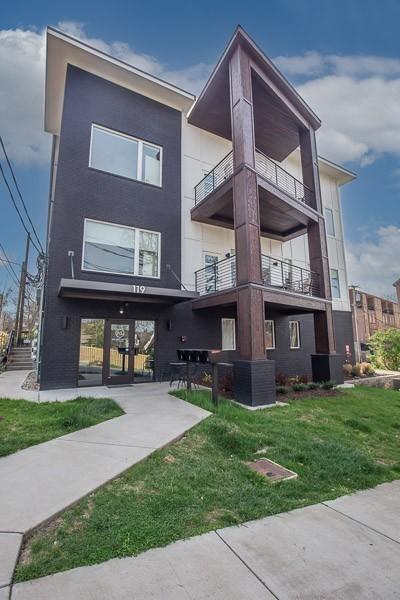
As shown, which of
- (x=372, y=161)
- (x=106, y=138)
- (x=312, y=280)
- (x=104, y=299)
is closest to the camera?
(x=104, y=299)

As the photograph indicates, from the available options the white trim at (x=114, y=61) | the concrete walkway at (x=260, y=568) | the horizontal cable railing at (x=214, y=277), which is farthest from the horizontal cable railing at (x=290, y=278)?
the concrete walkway at (x=260, y=568)

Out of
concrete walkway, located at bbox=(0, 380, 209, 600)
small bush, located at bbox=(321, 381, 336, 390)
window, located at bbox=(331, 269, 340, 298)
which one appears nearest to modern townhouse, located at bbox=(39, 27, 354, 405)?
small bush, located at bbox=(321, 381, 336, 390)

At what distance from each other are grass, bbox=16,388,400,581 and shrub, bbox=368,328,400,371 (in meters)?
10.4

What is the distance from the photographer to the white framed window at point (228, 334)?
37.7 ft

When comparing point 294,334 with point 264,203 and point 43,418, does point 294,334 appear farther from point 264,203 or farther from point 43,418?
point 43,418

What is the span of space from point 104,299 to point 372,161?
69.9 feet

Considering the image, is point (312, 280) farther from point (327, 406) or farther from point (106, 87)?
point (106, 87)

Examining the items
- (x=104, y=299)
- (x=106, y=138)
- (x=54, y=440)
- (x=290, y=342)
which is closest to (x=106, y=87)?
(x=106, y=138)

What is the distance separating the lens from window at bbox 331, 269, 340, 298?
50.6 ft

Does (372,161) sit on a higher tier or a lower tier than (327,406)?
higher

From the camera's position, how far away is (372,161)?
67.2 feet

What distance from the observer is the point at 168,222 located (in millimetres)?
10969

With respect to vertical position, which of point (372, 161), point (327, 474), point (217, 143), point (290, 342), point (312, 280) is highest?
point (372, 161)

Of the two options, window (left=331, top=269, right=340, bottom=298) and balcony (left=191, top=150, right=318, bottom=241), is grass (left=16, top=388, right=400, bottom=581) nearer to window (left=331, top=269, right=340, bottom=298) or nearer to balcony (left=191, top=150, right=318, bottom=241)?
balcony (left=191, top=150, right=318, bottom=241)
